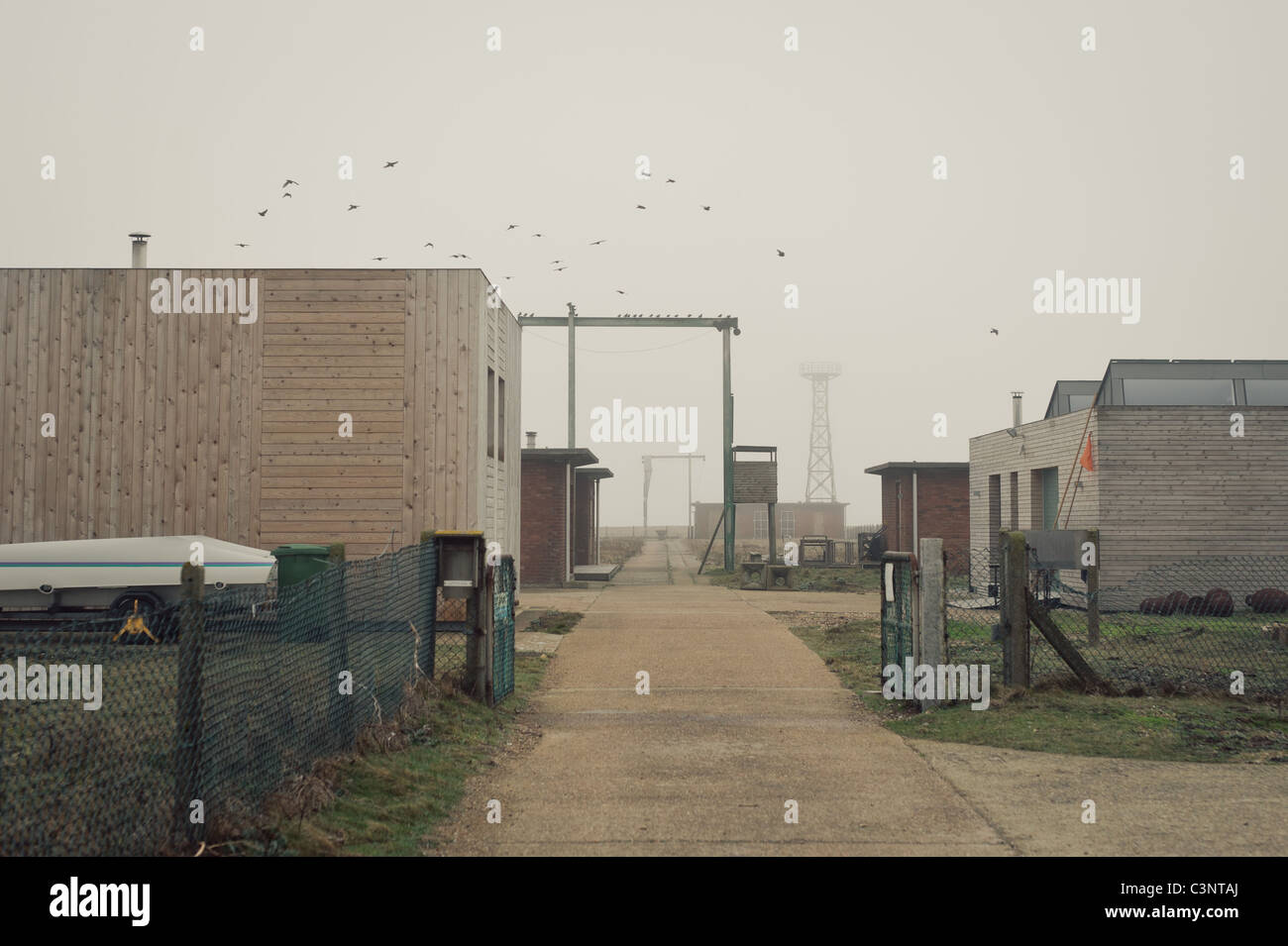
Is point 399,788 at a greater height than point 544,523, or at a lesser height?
lesser

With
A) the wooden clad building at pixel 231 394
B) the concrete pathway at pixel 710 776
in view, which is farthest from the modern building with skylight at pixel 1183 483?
the wooden clad building at pixel 231 394

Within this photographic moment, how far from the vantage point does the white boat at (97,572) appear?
12695 millimetres

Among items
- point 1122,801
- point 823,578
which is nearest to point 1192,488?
point 823,578

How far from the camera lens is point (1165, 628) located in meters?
16.9

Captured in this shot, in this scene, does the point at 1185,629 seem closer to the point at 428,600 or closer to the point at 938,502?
the point at 428,600

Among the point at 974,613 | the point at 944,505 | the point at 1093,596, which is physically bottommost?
the point at 974,613

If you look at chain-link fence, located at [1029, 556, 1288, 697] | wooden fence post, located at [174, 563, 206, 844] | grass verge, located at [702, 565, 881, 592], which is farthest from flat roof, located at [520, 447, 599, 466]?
wooden fence post, located at [174, 563, 206, 844]

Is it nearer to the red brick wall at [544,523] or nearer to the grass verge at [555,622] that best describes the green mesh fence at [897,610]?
the grass verge at [555,622]

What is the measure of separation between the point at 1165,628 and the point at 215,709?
15.4 m

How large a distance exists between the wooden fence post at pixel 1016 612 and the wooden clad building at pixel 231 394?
8.62m

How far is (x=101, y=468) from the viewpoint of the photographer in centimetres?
1638

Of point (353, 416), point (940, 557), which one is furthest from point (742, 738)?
point (353, 416)

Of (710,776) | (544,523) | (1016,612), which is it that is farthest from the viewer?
(544,523)
